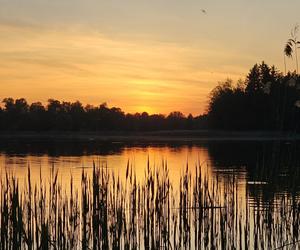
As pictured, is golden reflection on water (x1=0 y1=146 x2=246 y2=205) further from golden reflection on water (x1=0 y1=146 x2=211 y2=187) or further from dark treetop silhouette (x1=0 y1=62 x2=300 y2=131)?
dark treetop silhouette (x1=0 y1=62 x2=300 y2=131)

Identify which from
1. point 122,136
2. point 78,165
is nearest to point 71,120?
point 122,136

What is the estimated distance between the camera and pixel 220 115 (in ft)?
318

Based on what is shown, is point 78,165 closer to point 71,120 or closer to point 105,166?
point 105,166

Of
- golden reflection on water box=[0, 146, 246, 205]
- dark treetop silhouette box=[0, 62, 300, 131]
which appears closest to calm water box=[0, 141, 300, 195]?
golden reflection on water box=[0, 146, 246, 205]

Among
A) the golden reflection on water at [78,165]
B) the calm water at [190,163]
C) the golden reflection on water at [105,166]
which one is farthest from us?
the golden reflection on water at [78,165]

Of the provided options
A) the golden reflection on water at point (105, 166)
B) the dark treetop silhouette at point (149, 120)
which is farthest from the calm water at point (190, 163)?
the dark treetop silhouette at point (149, 120)

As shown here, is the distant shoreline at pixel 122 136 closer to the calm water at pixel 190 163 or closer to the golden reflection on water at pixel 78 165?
the calm water at pixel 190 163

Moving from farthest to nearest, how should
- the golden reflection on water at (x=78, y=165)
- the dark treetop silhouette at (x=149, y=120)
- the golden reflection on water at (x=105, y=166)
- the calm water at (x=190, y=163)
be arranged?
1. the dark treetop silhouette at (x=149, y=120)
2. the golden reflection on water at (x=78, y=165)
3. the golden reflection on water at (x=105, y=166)
4. the calm water at (x=190, y=163)

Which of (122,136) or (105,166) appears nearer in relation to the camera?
(105,166)

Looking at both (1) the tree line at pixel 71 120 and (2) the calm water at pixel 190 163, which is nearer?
(2) the calm water at pixel 190 163

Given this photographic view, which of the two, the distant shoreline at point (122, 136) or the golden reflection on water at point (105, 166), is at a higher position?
the distant shoreline at point (122, 136)

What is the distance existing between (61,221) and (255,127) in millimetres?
83032

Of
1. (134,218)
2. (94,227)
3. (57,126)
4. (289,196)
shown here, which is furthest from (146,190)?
(57,126)

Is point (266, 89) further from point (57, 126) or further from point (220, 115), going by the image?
point (57, 126)
